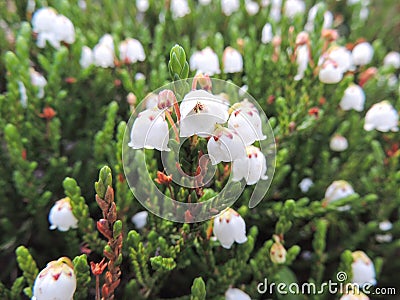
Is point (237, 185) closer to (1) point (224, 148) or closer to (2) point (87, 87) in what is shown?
(1) point (224, 148)

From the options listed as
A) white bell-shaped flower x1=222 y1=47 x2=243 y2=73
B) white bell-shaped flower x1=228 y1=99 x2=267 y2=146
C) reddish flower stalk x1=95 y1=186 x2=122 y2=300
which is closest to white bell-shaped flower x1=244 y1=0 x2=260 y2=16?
white bell-shaped flower x1=222 y1=47 x2=243 y2=73

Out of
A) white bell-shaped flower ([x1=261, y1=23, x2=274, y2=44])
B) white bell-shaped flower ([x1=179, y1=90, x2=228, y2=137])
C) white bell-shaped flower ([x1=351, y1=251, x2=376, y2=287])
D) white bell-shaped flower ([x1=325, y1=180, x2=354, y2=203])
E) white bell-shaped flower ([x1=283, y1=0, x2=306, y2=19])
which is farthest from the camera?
white bell-shaped flower ([x1=283, y1=0, x2=306, y2=19])

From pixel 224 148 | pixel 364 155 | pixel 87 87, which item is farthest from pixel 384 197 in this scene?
pixel 87 87

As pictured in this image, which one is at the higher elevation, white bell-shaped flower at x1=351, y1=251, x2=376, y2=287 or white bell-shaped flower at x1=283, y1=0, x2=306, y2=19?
white bell-shaped flower at x1=283, y1=0, x2=306, y2=19

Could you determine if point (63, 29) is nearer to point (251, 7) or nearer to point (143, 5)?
point (143, 5)

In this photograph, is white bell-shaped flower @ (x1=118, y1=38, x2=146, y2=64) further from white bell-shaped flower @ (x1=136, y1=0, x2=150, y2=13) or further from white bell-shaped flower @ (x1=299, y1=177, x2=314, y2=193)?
white bell-shaped flower @ (x1=299, y1=177, x2=314, y2=193)

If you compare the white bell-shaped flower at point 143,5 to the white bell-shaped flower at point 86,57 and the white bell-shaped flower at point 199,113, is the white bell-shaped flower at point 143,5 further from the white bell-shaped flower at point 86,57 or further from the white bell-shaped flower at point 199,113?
the white bell-shaped flower at point 199,113
